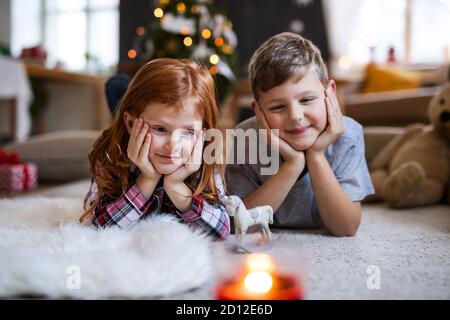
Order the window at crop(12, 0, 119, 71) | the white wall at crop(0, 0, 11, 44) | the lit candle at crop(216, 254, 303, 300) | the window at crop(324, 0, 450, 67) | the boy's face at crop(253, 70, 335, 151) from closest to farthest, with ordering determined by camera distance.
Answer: the lit candle at crop(216, 254, 303, 300) → the boy's face at crop(253, 70, 335, 151) → the window at crop(324, 0, 450, 67) → the window at crop(12, 0, 119, 71) → the white wall at crop(0, 0, 11, 44)

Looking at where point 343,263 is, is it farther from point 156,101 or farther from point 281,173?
point 156,101

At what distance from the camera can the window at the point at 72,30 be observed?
439cm

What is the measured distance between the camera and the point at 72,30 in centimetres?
454

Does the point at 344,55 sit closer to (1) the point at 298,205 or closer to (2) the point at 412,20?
(2) the point at 412,20

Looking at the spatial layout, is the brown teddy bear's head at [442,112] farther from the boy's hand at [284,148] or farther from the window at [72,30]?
the window at [72,30]

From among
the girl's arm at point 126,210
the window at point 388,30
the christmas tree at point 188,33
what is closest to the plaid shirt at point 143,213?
the girl's arm at point 126,210

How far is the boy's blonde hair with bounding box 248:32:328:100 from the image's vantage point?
883 mm

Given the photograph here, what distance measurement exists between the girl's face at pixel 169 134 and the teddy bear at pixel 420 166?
0.81 metres

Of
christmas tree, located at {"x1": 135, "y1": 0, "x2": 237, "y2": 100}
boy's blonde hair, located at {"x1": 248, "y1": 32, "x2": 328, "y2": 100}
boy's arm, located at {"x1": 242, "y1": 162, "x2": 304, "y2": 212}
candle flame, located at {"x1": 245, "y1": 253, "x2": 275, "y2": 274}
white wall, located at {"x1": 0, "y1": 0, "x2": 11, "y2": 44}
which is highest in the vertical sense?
white wall, located at {"x1": 0, "y1": 0, "x2": 11, "y2": 44}

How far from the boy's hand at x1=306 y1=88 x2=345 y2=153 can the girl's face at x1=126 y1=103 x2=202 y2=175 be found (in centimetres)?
27

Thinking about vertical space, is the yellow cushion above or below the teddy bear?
above

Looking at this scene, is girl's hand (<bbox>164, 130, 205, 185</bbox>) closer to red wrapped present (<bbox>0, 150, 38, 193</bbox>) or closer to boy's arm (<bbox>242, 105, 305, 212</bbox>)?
boy's arm (<bbox>242, 105, 305, 212</bbox>)

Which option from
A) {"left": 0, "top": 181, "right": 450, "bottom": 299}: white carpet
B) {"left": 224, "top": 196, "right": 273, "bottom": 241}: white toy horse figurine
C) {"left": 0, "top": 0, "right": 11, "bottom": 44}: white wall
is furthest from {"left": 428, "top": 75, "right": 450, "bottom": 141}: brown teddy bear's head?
{"left": 0, "top": 0, "right": 11, "bottom": 44}: white wall
